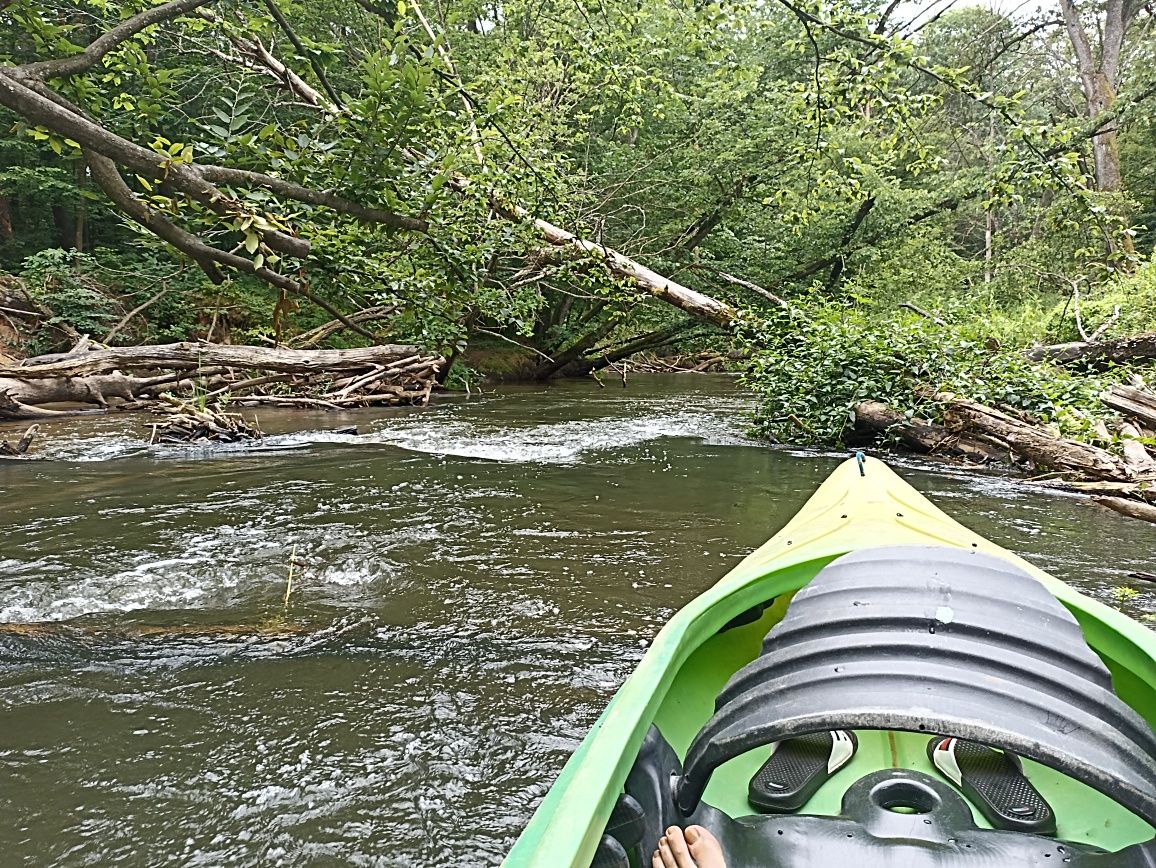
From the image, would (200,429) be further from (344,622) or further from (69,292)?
(69,292)

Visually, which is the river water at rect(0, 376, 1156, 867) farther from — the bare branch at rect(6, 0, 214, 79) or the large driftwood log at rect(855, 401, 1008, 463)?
the bare branch at rect(6, 0, 214, 79)

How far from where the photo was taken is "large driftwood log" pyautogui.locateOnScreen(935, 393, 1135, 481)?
17.5 feet

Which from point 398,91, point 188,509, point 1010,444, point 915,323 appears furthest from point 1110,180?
point 188,509

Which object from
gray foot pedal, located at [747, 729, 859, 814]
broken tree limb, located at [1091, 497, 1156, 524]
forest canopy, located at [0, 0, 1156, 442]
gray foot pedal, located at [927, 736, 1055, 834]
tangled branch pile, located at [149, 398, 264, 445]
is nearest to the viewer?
gray foot pedal, located at [927, 736, 1055, 834]

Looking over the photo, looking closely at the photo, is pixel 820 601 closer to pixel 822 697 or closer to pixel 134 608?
pixel 822 697

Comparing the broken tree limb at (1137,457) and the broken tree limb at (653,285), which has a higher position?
the broken tree limb at (653,285)

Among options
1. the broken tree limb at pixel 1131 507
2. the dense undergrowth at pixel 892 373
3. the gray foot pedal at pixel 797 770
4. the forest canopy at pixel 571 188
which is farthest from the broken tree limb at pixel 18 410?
the broken tree limb at pixel 1131 507

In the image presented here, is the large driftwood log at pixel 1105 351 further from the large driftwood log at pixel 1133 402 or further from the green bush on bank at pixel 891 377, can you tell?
the green bush on bank at pixel 891 377

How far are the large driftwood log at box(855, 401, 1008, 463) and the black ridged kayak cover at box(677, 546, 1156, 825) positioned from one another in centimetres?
543

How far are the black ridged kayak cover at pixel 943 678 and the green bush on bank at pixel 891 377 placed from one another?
5.46m

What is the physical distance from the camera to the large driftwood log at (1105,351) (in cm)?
809

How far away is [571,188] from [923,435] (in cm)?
696

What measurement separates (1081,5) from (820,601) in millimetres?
25380

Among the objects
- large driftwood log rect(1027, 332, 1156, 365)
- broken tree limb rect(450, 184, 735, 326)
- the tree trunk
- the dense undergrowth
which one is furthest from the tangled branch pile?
the tree trunk
